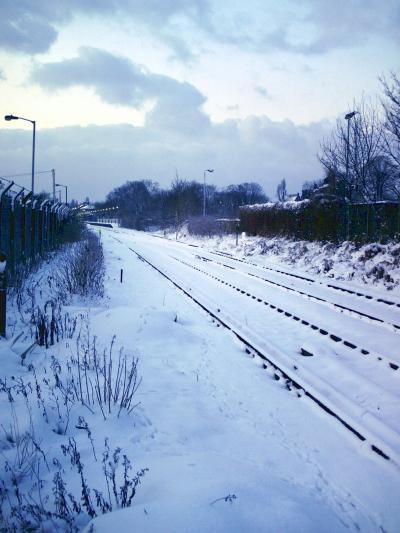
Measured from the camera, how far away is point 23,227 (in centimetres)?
1222

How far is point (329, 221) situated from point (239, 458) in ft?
66.2

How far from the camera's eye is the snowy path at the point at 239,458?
2.49m

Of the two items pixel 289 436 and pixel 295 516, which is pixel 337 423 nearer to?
pixel 289 436

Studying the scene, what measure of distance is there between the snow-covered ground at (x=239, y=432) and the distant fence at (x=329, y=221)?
11174 mm

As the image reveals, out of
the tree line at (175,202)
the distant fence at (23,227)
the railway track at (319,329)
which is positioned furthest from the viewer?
the tree line at (175,202)

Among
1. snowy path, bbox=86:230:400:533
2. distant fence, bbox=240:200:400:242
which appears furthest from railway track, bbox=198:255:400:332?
distant fence, bbox=240:200:400:242

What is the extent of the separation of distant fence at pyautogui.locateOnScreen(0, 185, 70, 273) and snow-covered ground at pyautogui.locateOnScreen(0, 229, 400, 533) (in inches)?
151

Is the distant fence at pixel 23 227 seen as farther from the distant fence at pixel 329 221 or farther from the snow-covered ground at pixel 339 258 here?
the distant fence at pixel 329 221

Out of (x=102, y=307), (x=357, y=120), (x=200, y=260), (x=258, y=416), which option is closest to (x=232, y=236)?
(x=200, y=260)

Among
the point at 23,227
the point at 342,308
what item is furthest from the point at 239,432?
the point at 23,227

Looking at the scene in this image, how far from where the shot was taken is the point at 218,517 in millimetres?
2398

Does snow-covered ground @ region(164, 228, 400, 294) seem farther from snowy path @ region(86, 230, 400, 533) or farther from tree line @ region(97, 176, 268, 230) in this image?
tree line @ region(97, 176, 268, 230)

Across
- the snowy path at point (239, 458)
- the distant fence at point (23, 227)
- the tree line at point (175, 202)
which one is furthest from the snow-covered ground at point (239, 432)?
the tree line at point (175, 202)

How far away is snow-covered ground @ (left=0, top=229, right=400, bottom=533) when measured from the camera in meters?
2.60
